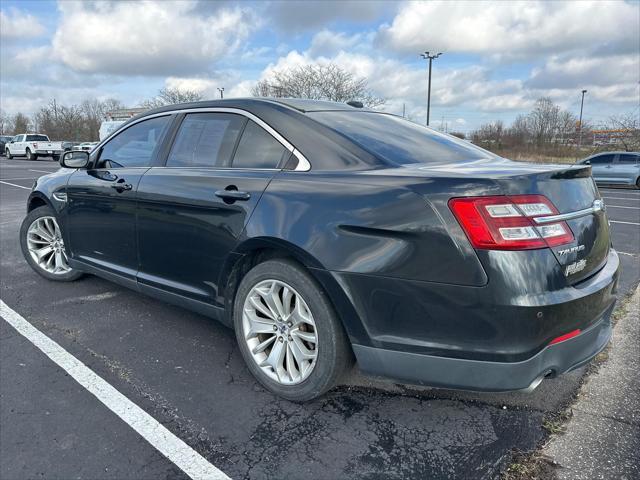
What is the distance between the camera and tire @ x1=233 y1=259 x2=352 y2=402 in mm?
2354

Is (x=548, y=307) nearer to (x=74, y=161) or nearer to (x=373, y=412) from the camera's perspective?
(x=373, y=412)

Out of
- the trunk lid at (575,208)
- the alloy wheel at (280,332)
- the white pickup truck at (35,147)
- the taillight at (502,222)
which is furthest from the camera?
the white pickup truck at (35,147)

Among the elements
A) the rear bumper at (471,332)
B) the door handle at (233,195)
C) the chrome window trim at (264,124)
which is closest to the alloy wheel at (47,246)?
the chrome window trim at (264,124)

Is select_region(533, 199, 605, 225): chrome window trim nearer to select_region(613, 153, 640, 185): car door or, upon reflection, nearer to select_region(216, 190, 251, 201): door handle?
select_region(216, 190, 251, 201): door handle

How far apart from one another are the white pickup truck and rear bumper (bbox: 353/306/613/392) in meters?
33.6

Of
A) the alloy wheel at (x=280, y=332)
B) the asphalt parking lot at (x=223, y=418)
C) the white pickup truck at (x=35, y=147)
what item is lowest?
the asphalt parking lot at (x=223, y=418)

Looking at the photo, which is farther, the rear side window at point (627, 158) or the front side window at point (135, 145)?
the rear side window at point (627, 158)

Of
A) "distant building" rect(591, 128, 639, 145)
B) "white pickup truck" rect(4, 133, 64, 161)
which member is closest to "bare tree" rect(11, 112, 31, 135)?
"white pickup truck" rect(4, 133, 64, 161)

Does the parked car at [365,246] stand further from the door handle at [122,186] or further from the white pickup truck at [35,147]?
the white pickup truck at [35,147]

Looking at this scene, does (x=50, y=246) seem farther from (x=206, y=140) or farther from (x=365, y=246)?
(x=365, y=246)

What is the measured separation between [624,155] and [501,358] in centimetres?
1932

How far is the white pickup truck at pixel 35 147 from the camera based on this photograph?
31159 mm

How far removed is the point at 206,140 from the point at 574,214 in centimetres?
219

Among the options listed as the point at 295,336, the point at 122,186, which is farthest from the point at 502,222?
the point at 122,186
